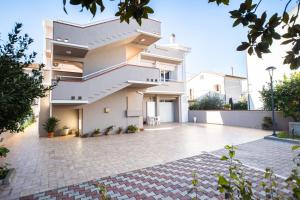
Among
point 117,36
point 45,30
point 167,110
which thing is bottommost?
point 167,110

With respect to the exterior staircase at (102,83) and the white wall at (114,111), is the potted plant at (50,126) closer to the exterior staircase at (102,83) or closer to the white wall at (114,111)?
the white wall at (114,111)

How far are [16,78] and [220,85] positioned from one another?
25.5 meters

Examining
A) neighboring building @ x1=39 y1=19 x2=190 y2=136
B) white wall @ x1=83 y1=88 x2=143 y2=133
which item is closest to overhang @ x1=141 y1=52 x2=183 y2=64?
neighboring building @ x1=39 y1=19 x2=190 y2=136

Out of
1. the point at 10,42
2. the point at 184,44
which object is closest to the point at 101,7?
the point at 10,42

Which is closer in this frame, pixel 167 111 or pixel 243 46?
pixel 243 46

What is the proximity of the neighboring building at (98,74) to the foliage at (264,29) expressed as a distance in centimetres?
935

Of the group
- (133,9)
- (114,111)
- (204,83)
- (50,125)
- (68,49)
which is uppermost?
(204,83)

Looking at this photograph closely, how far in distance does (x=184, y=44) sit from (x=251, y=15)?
19.9 metres

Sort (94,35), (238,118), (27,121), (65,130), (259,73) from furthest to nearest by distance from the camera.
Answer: (27,121)
(259,73)
(238,118)
(65,130)
(94,35)

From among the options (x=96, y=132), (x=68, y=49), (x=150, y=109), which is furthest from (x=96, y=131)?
(x=150, y=109)

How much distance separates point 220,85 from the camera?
25.2 metres

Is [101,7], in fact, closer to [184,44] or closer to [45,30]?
[45,30]

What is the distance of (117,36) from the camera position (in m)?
11.4

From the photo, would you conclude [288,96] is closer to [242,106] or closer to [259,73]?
[259,73]
